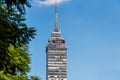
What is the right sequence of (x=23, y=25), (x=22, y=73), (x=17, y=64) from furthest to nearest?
(x=22, y=73)
(x=17, y=64)
(x=23, y=25)

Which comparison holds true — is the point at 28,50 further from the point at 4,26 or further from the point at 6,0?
the point at 6,0

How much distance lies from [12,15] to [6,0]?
8922 millimetres

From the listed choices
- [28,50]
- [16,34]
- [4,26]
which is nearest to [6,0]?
[4,26]

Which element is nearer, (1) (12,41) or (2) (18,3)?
(2) (18,3)

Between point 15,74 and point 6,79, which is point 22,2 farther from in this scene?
point 15,74

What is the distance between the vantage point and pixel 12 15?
20797 mm

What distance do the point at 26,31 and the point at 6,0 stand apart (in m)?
6.32

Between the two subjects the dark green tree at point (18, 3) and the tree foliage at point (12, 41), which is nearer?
the dark green tree at point (18, 3)

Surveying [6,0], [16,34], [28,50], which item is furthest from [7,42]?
[28,50]

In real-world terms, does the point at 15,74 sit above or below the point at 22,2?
below

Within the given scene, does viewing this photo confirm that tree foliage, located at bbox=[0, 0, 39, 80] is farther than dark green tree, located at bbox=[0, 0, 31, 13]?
Yes

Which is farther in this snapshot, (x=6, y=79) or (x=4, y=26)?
(x=6, y=79)

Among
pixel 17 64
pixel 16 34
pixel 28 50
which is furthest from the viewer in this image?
pixel 28 50

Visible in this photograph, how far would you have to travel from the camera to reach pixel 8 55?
789 inches
